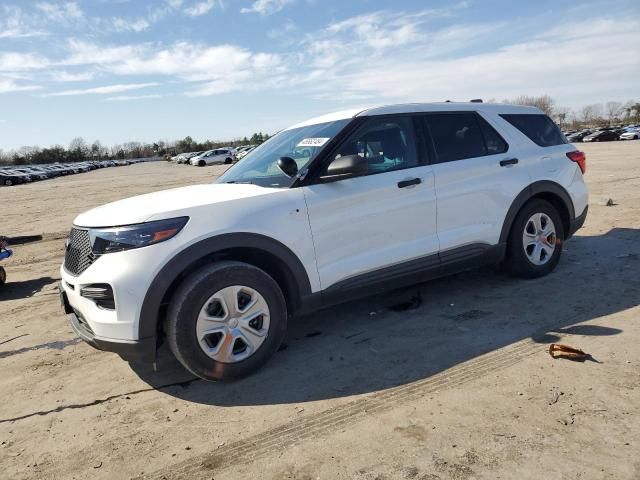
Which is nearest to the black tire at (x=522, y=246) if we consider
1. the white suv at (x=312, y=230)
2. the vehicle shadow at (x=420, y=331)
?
the white suv at (x=312, y=230)

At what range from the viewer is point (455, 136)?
455 centimetres

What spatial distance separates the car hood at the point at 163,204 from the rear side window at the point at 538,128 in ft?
9.05

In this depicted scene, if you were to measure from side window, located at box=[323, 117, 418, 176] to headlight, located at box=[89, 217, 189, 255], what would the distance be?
4.46 ft

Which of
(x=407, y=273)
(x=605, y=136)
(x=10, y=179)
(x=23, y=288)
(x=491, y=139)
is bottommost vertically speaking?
(x=605, y=136)

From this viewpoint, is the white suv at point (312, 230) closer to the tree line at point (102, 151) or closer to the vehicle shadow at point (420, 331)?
the vehicle shadow at point (420, 331)

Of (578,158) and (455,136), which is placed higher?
(455,136)

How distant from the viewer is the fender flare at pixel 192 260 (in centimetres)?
317

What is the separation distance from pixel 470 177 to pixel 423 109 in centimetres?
74

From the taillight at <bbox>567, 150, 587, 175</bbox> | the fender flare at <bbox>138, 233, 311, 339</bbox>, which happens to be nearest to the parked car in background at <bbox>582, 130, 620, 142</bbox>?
the taillight at <bbox>567, 150, 587, 175</bbox>

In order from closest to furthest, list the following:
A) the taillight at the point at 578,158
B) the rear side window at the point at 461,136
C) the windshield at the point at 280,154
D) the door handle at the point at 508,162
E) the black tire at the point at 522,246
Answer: the windshield at the point at 280,154 < the rear side window at the point at 461,136 < the door handle at the point at 508,162 < the black tire at the point at 522,246 < the taillight at the point at 578,158

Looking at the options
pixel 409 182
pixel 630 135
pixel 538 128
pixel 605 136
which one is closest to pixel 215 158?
pixel 605 136

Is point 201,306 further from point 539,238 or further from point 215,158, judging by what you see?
point 215,158

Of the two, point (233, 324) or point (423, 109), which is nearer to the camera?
point (233, 324)

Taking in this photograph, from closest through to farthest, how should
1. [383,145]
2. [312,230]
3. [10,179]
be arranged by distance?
[312,230] → [383,145] → [10,179]
